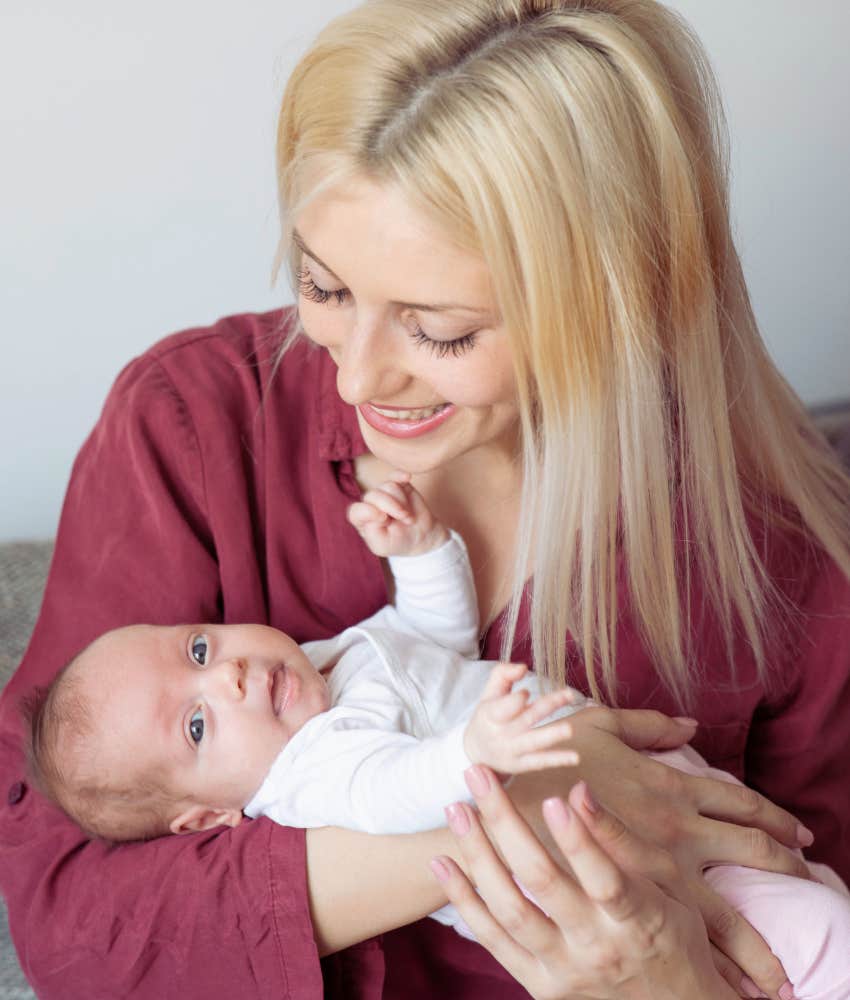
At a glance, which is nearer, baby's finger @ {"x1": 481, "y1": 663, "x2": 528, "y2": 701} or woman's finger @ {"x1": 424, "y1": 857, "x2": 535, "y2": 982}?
baby's finger @ {"x1": 481, "y1": 663, "x2": 528, "y2": 701}

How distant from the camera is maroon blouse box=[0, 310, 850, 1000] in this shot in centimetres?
157

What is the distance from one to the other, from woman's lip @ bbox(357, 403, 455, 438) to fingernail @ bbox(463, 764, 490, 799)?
0.45 meters

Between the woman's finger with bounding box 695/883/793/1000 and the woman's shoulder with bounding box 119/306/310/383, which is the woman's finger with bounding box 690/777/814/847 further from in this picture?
the woman's shoulder with bounding box 119/306/310/383

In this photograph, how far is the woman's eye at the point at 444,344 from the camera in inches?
57.9

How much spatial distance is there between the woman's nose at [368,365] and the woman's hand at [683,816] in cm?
44

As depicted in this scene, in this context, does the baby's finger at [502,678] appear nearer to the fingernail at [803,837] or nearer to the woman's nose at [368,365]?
the woman's nose at [368,365]

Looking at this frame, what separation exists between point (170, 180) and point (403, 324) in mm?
1155

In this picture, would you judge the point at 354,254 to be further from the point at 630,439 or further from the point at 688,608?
the point at 688,608

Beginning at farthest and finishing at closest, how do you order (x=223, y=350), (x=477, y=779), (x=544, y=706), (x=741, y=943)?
(x=223, y=350) < (x=741, y=943) < (x=477, y=779) < (x=544, y=706)

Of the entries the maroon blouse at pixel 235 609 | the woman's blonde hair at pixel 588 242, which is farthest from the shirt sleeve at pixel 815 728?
the woman's blonde hair at pixel 588 242

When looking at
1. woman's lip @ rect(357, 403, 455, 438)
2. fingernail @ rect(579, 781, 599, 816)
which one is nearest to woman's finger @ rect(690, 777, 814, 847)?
fingernail @ rect(579, 781, 599, 816)

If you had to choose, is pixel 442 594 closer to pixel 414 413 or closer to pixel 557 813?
pixel 414 413

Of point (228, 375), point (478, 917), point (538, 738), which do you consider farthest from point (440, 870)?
point (228, 375)

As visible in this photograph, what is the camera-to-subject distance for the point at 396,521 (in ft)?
5.56
